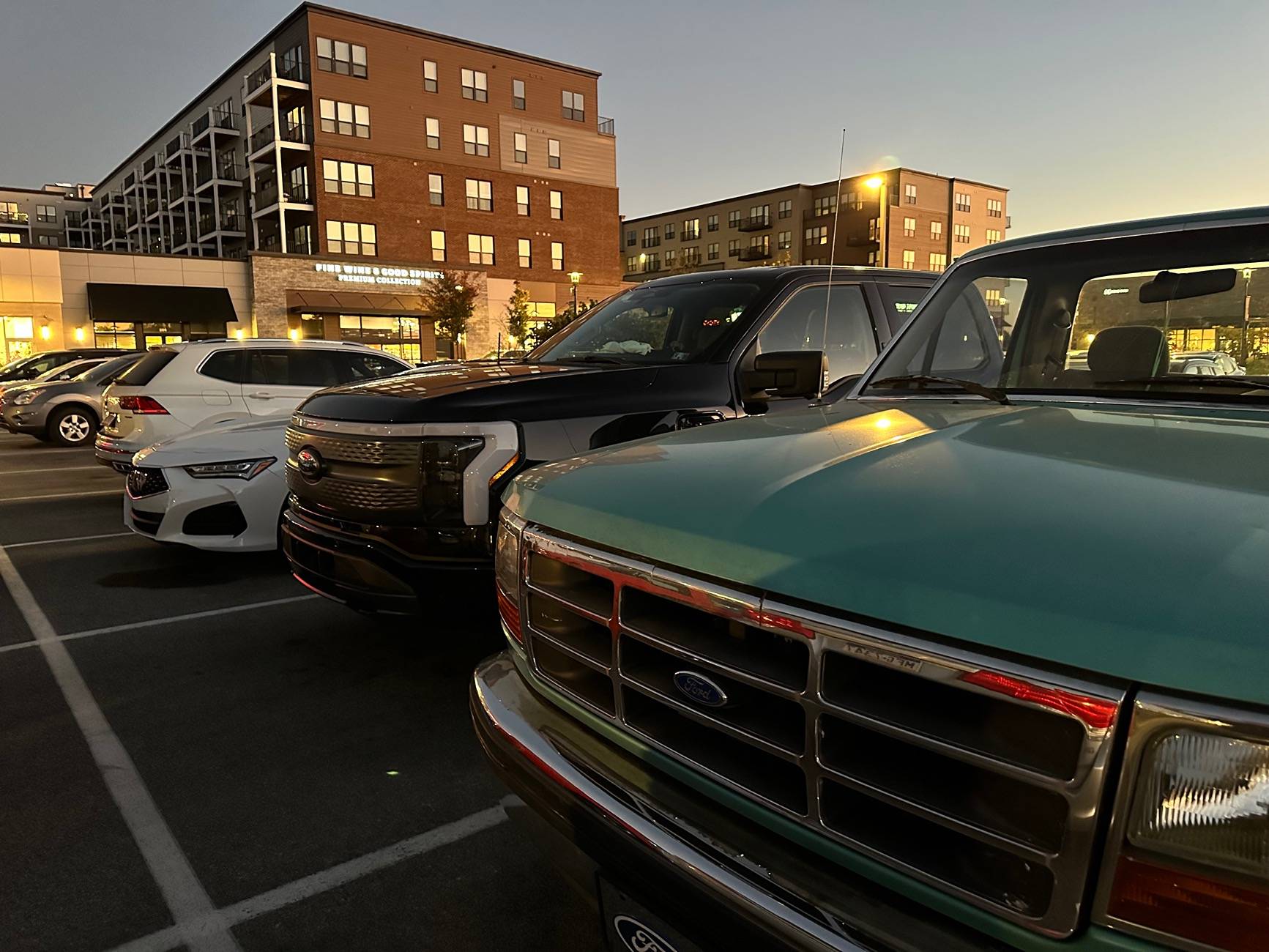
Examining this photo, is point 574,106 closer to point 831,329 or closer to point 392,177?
point 392,177

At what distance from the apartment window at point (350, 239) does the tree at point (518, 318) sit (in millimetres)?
8022

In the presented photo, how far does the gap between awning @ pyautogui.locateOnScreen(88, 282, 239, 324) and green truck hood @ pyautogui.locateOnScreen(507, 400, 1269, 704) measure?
45440 millimetres

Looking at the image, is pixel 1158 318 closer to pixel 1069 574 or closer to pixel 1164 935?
pixel 1069 574

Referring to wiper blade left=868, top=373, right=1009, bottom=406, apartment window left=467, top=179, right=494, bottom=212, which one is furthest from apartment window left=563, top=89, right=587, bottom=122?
wiper blade left=868, top=373, right=1009, bottom=406

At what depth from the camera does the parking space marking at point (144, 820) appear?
2.48m

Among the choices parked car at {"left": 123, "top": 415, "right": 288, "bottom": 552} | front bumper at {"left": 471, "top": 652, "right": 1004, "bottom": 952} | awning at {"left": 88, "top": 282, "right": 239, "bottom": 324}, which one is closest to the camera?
front bumper at {"left": 471, "top": 652, "right": 1004, "bottom": 952}

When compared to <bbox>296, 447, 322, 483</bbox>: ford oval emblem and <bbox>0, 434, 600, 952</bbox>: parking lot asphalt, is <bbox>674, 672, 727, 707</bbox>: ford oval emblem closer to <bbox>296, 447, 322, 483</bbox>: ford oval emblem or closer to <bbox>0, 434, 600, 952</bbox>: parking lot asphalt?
<bbox>0, 434, 600, 952</bbox>: parking lot asphalt

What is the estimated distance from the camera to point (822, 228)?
7156 centimetres

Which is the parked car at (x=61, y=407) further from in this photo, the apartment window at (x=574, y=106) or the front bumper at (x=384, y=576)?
the apartment window at (x=574, y=106)

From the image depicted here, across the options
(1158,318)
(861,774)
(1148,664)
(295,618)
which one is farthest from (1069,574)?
(295,618)

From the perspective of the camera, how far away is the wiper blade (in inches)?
102

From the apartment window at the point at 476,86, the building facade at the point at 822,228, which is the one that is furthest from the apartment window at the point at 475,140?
the building facade at the point at 822,228

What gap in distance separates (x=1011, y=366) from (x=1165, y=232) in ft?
2.03

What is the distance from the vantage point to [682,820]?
152 cm
